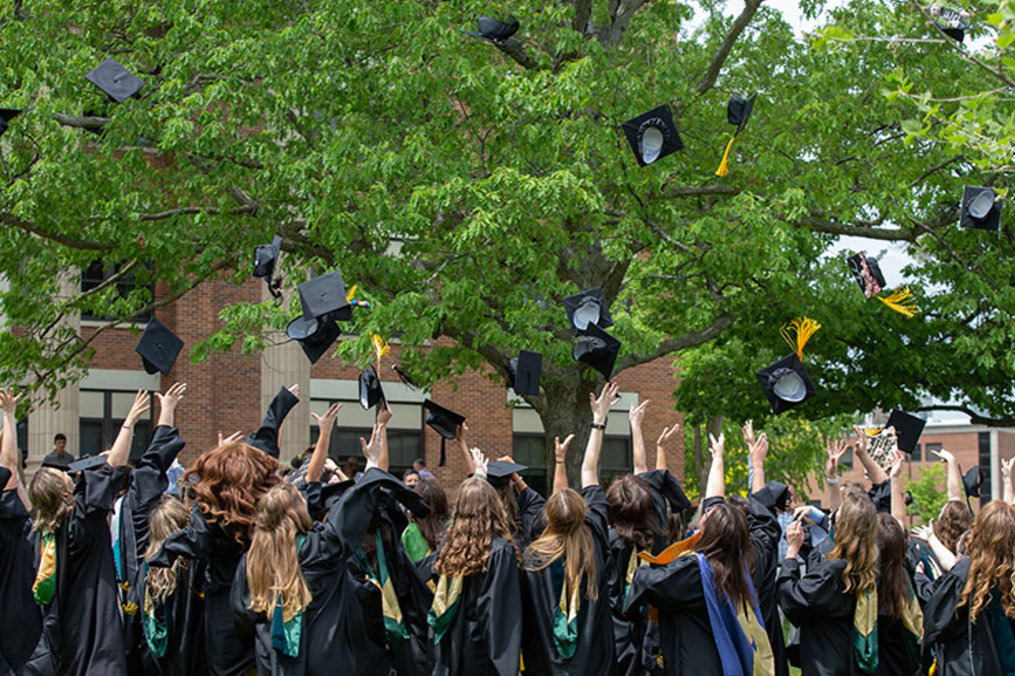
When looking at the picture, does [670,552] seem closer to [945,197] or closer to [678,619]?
[678,619]

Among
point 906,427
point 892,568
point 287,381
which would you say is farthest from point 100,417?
point 892,568

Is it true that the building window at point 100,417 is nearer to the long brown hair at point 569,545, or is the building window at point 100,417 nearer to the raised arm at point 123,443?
the raised arm at point 123,443

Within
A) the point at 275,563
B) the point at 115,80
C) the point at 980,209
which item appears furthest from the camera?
the point at 115,80

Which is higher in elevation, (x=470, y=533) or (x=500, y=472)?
(x=500, y=472)

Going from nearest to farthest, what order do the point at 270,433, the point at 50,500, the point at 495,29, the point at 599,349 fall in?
1. the point at 50,500
2. the point at 270,433
3. the point at 599,349
4. the point at 495,29

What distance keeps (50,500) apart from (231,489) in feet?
4.78

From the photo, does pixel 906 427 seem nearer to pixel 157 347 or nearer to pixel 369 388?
pixel 369 388

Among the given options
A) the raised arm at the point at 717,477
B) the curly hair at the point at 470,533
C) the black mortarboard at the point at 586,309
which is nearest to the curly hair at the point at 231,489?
the curly hair at the point at 470,533

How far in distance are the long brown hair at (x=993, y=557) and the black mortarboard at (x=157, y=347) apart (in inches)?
226

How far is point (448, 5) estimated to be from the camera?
11820mm

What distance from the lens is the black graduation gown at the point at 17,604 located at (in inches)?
248

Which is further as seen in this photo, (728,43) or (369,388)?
(728,43)

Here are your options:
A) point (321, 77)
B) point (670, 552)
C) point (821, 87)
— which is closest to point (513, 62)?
point (321, 77)

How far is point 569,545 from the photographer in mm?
5457
